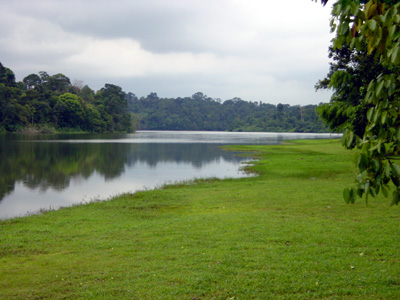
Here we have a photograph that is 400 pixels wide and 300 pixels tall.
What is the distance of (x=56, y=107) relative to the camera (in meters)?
A: 102

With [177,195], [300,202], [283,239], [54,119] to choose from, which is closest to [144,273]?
[283,239]

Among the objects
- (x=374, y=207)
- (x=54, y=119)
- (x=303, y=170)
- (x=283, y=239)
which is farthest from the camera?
(x=54, y=119)

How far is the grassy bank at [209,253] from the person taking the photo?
5.79 m

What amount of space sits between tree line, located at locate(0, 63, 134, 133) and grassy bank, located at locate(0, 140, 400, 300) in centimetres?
8544

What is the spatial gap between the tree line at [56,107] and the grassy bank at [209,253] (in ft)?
280

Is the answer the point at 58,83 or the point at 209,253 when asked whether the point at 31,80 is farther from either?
the point at 209,253

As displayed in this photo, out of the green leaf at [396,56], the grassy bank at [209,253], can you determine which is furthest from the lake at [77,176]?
the green leaf at [396,56]

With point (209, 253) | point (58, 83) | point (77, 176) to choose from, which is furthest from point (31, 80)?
point (209, 253)

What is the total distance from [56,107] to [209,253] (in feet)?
335

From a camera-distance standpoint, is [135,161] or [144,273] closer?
[144,273]

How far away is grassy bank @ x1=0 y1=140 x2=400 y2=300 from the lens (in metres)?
5.79

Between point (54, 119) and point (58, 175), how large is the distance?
277 feet

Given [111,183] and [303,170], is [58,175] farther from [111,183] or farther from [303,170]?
[303,170]

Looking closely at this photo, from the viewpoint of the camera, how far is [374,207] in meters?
12.2
